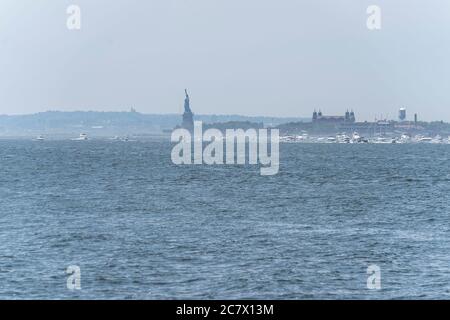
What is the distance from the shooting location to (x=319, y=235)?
46.9 meters

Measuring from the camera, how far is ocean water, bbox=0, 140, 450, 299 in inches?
1268

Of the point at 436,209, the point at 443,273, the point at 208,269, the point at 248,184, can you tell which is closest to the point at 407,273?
the point at 443,273

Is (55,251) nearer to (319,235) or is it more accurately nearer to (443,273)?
(319,235)

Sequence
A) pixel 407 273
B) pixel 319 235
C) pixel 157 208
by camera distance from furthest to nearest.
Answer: pixel 157 208 → pixel 319 235 → pixel 407 273

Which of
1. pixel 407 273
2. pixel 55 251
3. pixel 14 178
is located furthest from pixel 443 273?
pixel 14 178

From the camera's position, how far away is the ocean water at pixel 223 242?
106 feet

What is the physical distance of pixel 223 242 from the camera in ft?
143

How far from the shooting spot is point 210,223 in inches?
2056
